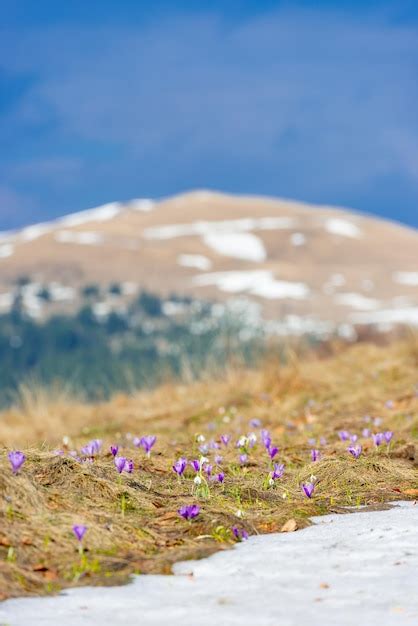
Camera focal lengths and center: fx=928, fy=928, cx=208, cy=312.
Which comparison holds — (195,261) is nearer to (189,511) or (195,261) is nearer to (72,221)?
(72,221)

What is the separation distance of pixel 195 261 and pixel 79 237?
22.3 metres

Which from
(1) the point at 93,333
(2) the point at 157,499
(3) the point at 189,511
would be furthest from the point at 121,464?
(1) the point at 93,333

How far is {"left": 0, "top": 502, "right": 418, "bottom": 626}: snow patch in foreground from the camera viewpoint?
2719 mm

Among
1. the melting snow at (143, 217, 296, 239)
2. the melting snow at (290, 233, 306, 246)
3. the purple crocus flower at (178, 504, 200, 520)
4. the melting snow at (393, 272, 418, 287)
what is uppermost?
the melting snow at (143, 217, 296, 239)

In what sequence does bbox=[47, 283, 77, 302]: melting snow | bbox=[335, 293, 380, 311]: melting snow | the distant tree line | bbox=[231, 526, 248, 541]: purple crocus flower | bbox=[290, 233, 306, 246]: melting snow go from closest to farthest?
bbox=[231, 526, 248, 541]: purple crocus flower < the distant tree line < bbox=[47, 283, 77, 302]: melting snow < bbox=[335, 293, 380, 311]: melting snow < bbox=[290, 233, 306, 246]: melting snow

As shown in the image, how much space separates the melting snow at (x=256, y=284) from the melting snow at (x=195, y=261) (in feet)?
12.9

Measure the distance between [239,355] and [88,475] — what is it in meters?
9.36

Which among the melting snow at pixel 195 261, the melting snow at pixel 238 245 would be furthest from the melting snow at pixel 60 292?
the melting snow at pixel 238 245

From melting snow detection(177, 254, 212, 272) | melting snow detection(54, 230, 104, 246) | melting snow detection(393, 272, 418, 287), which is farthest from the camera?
melting snow detection(54, 230, 104, 246)

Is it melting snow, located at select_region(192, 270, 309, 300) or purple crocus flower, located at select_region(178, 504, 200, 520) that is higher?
purple crocus flower, located at select_region(178, 504, 200, 520)

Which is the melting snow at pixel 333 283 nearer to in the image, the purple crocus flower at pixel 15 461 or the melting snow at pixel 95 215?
Result: the melting snow at pixel 95 215

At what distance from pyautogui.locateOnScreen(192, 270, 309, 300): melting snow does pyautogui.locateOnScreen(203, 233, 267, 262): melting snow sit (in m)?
13.6

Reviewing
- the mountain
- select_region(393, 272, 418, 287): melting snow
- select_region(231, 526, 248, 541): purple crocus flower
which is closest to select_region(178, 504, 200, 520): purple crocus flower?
select_region(231, 526, 248, 541): purple crocus flower

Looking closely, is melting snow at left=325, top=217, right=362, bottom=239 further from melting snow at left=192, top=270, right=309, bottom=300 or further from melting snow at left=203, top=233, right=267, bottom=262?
melting snow at left=192, top=270, right=309, bottom=300
